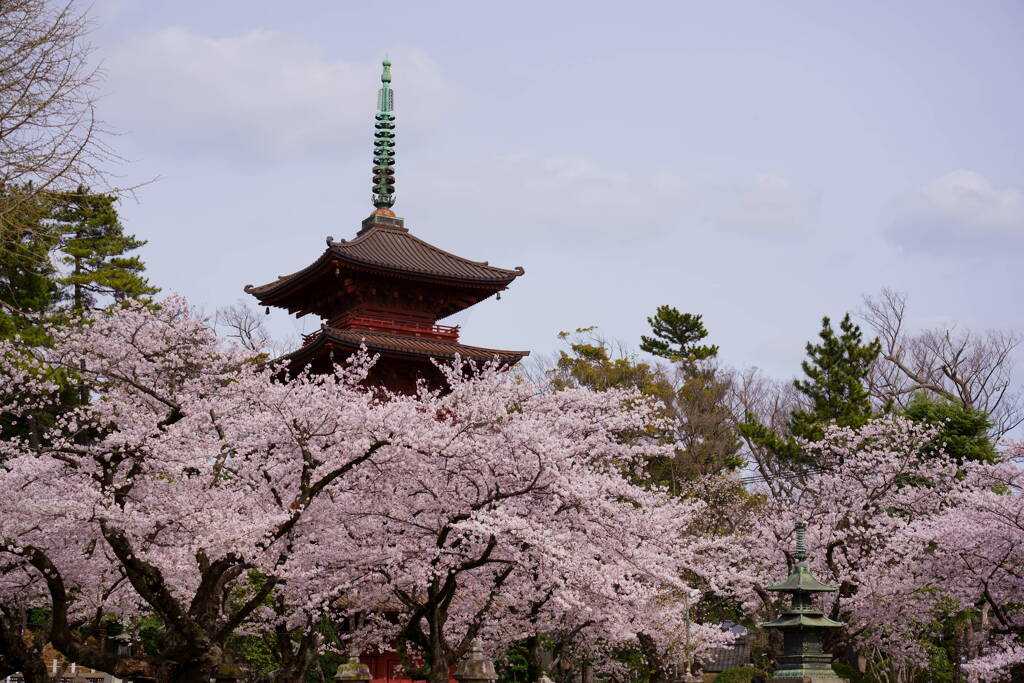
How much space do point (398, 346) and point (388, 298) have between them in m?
3.01

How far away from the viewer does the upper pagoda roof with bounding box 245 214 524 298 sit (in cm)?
3114

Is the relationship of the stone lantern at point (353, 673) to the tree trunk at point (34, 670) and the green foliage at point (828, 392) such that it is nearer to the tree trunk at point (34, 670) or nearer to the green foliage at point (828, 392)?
the tree trunk at point (34, 670)

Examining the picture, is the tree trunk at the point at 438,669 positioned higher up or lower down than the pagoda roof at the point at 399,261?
lower down

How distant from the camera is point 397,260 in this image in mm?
32125

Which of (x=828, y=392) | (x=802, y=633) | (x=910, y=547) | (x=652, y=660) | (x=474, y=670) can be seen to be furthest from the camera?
(x=828, y=392)

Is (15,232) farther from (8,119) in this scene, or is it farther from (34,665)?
(34,665)

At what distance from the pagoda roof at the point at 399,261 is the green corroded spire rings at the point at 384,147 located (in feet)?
5.02

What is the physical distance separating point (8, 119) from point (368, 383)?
62.4 feet

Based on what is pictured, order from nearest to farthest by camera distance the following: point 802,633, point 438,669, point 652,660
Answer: point 438,669
point 802,633
point 652,660

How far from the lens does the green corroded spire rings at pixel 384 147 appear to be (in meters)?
36.0

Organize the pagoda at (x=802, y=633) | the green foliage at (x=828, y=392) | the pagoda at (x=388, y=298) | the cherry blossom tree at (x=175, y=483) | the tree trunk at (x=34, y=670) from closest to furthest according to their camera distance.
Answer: the cherry blossom tree at (x=175, y=483), the tree trunk at (x=34, y=670), the pagoda at (x=802, y=633), the pagoda at (x=388, y=298), the green foliage at (x=828, y=392)

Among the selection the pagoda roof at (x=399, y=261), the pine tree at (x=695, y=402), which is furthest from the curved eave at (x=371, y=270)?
the pine tree at (x=695, y=402)

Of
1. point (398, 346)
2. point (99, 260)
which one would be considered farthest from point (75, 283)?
point (398, 346)

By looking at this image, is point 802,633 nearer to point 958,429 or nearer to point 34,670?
point 34,670
